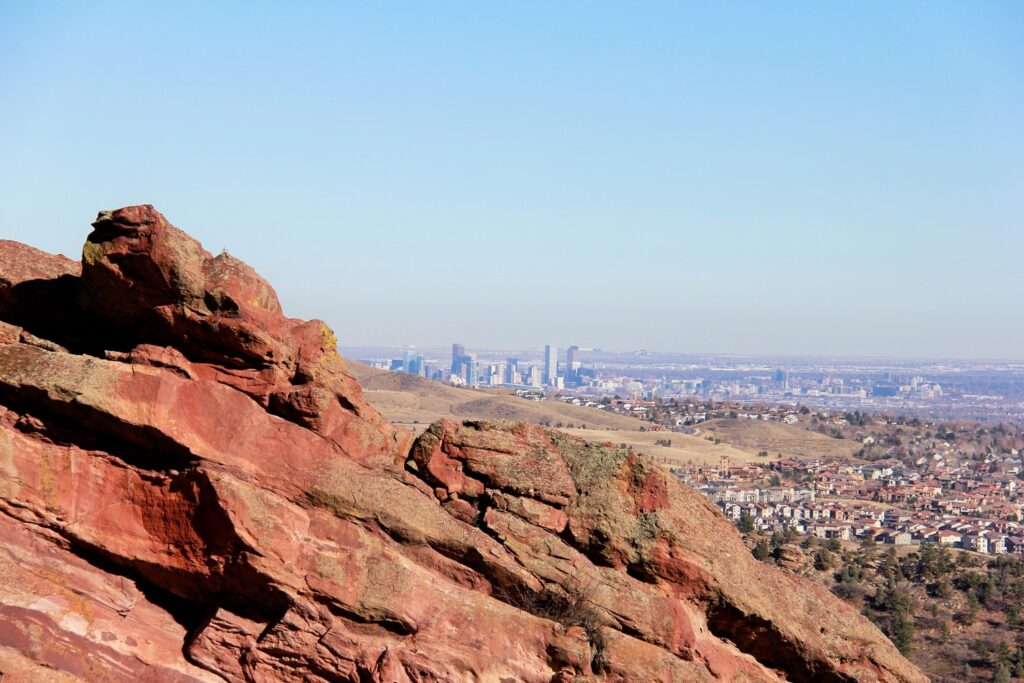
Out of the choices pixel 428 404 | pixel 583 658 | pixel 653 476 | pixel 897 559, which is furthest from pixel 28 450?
pixel 428 404

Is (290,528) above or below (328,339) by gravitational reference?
below

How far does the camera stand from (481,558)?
64.3 feet

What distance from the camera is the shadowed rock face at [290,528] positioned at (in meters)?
17.3

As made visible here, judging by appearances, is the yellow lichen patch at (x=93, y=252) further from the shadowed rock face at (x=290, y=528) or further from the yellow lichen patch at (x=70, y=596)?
the yellow lichen patch at (x=70, y=596)

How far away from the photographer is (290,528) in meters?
17.8

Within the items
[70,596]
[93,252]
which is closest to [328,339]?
[93,252]

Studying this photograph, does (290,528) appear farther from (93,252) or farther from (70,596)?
(93,252)

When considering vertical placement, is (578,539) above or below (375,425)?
below

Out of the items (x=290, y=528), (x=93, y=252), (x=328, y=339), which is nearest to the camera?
(x=290, y=528)

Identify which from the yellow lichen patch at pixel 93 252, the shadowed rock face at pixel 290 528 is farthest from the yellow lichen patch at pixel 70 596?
the yellow lichen patch at pixel 93 252

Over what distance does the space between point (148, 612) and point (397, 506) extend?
4383 mm

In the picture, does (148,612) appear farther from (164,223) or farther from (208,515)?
(164,223)

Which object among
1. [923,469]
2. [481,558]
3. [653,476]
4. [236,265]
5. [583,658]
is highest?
[236,265]

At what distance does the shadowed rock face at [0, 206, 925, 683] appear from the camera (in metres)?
17.3
